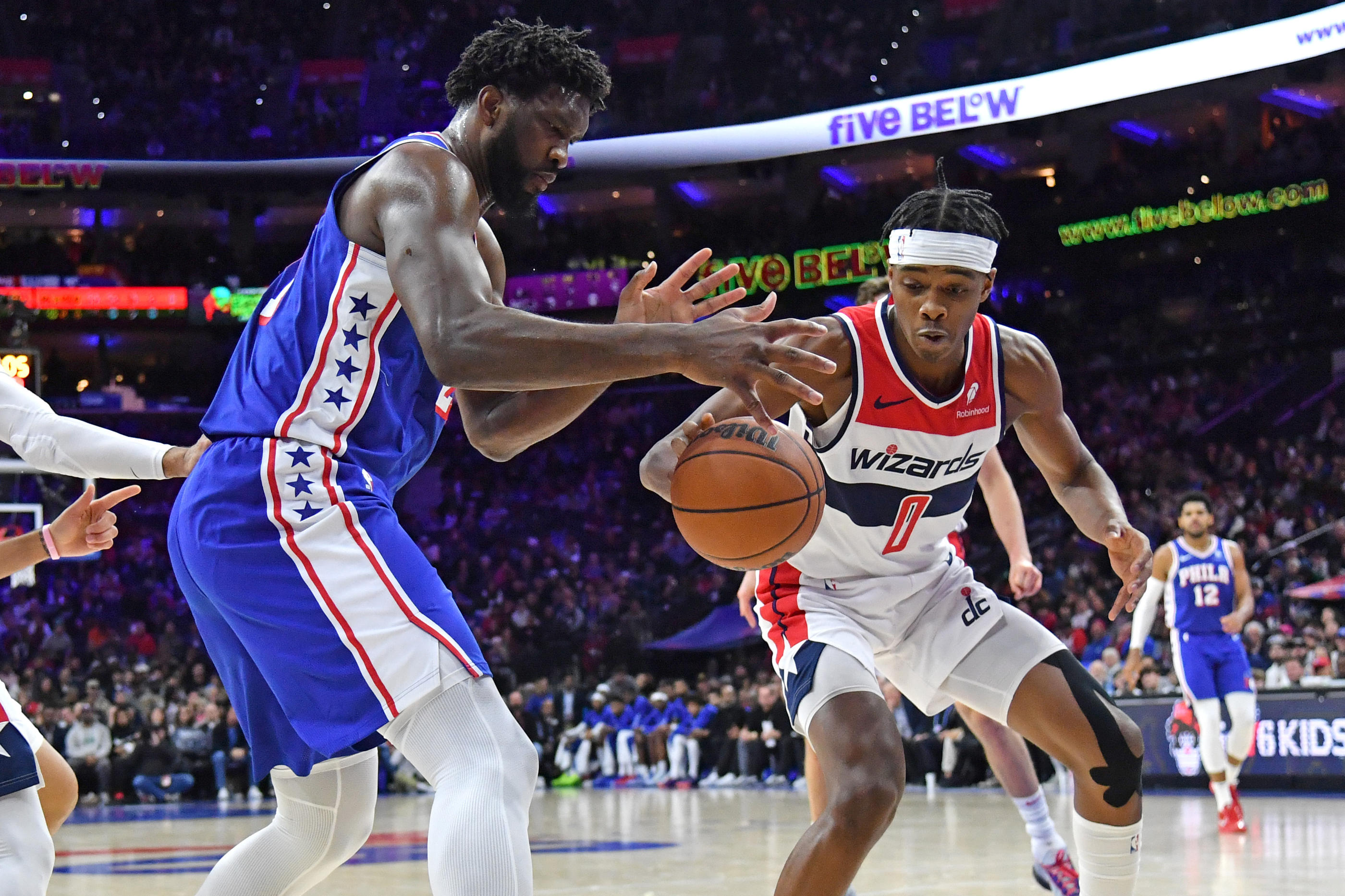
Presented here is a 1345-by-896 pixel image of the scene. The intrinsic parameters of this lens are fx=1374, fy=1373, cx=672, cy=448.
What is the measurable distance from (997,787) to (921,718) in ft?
3.40

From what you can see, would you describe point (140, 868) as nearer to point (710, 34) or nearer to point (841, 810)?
point (841, 810)

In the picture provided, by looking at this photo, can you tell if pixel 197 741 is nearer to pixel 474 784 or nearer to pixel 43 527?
pixel 43 527

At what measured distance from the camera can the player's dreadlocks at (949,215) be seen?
161 inches

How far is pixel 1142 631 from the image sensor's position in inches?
380

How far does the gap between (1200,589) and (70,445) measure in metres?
8.03

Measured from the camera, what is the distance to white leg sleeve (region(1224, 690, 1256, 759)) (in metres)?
9.27

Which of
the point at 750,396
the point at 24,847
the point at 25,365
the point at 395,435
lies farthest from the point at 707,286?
the point at 25,365

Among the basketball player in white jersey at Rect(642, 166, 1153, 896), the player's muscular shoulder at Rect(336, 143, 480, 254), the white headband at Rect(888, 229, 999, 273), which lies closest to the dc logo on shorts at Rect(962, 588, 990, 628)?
the basketball player in white jersey at Rect(642, 166, 1153, 896)

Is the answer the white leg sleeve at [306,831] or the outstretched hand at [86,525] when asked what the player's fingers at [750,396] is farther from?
the outstretched hand at [86,525]

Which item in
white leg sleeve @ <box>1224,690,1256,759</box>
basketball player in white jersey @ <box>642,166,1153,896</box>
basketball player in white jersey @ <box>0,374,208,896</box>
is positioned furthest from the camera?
white leg sleeve @ <box>1224,690,1256,759</box>

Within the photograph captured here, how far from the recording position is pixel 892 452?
13.6 feet

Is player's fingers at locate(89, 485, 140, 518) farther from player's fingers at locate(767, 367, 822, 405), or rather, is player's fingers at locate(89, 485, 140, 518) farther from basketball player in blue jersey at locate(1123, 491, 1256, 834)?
basketball player in blue jersey at locate(1123, 491, 1256, 834)

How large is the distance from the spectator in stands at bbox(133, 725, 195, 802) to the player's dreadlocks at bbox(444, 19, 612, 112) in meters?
15.2

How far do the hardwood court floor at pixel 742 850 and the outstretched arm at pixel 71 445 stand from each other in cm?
337
